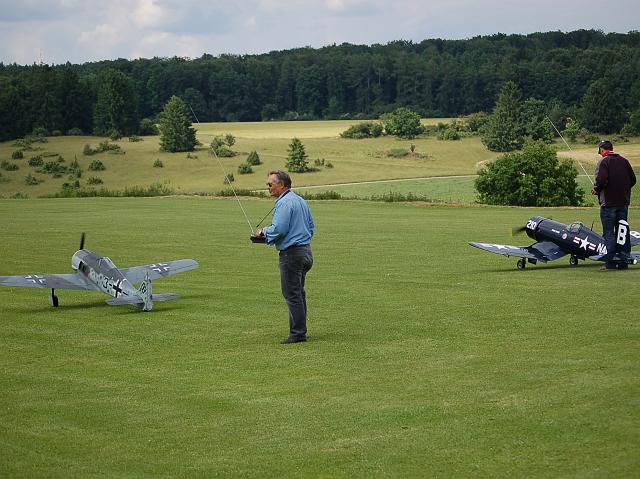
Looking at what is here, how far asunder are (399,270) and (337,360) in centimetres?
891

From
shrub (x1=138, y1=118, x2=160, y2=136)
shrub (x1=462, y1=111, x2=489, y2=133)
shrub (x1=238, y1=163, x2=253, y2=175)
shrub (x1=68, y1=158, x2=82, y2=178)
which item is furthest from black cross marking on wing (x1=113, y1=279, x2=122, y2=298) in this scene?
shrub (x1=138, y1=118, x2=160, y2=136)

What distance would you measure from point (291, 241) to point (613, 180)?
757cm

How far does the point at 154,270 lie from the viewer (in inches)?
711

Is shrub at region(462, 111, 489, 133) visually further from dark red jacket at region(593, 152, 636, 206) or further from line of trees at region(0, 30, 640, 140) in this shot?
dark red jacket at region(593, 152, 636, 206)

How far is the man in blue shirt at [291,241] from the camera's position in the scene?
12.4 metres

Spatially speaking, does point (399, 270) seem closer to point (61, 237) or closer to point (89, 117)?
point (61, 237)

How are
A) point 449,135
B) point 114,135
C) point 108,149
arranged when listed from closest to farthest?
point 108,149 → point 449,135 → point 114,135

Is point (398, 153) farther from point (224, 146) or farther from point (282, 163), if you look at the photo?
point (224, 146)

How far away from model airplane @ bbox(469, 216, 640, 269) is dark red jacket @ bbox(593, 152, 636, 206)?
501mm

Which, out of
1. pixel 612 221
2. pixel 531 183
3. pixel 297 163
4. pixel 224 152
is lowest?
pixel 297 163

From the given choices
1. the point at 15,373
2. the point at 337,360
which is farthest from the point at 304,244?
the point at 15,373

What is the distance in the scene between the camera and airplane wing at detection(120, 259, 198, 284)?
17.7 m

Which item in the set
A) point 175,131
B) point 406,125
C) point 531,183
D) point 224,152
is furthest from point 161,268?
point 406,125

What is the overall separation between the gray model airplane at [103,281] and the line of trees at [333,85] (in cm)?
9372
